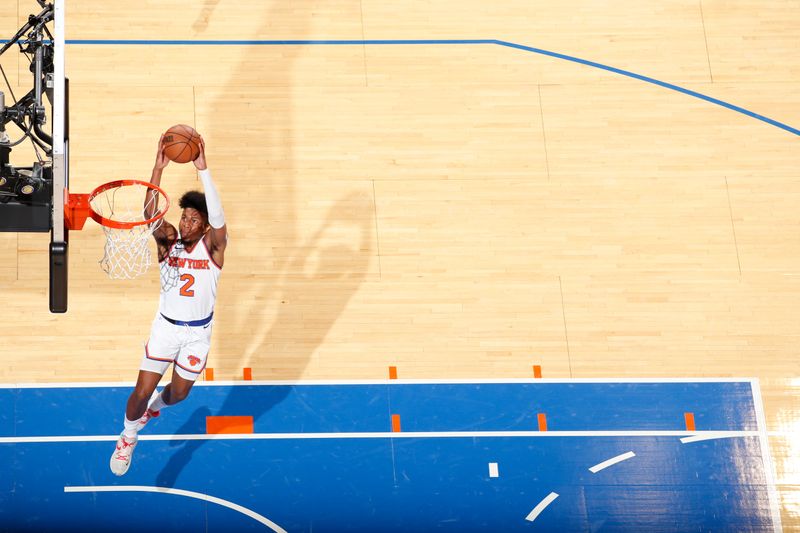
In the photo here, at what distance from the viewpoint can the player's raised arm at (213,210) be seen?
625cm

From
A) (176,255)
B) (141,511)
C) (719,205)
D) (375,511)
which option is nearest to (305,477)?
(375,511)

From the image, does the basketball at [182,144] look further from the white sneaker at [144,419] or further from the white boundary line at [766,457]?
the white boundary line at [766,457]

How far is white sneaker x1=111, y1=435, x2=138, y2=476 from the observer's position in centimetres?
704

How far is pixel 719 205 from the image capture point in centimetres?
898

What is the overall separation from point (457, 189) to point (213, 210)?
327 centimetres

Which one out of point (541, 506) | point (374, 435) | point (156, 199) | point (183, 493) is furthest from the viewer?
point (374, 435)

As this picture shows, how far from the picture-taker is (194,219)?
6.81m

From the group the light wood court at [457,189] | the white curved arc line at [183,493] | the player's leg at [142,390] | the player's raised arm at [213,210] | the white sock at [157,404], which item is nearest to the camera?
the player's raised arm at [213,210]

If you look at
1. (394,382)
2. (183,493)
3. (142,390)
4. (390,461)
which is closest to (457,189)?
(394,382)

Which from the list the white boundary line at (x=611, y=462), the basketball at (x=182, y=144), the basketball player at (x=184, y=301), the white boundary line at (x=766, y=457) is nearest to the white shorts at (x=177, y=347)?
the basketball player at (x=184, y=301)

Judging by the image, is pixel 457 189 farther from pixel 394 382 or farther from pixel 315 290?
pixel 394 382

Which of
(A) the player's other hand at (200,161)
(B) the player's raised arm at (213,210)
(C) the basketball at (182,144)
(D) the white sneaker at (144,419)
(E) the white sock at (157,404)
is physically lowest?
(D) the white sneaker at (144,419)

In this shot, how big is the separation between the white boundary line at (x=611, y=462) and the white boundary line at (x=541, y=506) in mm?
434

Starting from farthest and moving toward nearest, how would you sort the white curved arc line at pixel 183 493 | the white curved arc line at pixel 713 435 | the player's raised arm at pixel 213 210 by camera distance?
1. the white curved arc line at pixel 713 435
2. the white curved arc line at pixel 183 493
3. the player's raised arm at pixel 213 210
